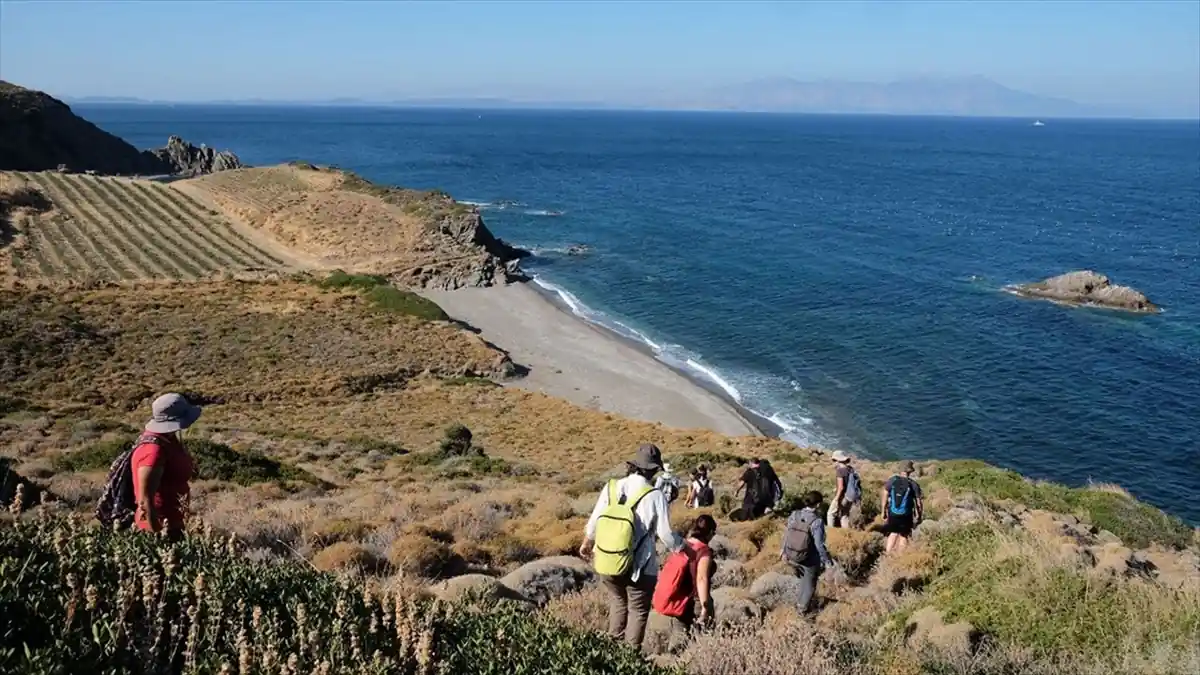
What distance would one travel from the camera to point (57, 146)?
3649 inches

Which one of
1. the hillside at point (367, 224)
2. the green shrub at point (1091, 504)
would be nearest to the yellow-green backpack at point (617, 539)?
the green shrub at point (1091, 504)

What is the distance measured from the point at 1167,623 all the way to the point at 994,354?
1527 inches

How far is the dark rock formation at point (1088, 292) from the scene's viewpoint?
50.9 m

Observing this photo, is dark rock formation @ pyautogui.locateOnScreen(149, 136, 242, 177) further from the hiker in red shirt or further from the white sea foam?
the hiker in red shirt

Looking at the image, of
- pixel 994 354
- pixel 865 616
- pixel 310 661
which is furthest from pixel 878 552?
pixel 994 354

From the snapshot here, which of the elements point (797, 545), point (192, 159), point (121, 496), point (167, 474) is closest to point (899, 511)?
point (797, 545)

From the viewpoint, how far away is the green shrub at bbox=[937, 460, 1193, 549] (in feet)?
56.1

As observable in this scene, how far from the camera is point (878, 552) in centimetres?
1198

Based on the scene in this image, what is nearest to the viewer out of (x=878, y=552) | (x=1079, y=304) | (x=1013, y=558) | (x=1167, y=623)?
(x=1167, y=623)

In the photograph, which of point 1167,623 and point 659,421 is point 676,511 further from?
point 659,421

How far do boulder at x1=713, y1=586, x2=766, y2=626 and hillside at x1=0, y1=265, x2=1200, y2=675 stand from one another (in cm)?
5

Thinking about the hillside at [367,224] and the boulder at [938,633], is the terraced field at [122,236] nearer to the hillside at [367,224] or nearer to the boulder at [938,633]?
the hillside at [367,224]

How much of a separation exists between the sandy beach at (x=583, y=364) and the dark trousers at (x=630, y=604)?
26.7m

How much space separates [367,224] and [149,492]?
2459 inches
